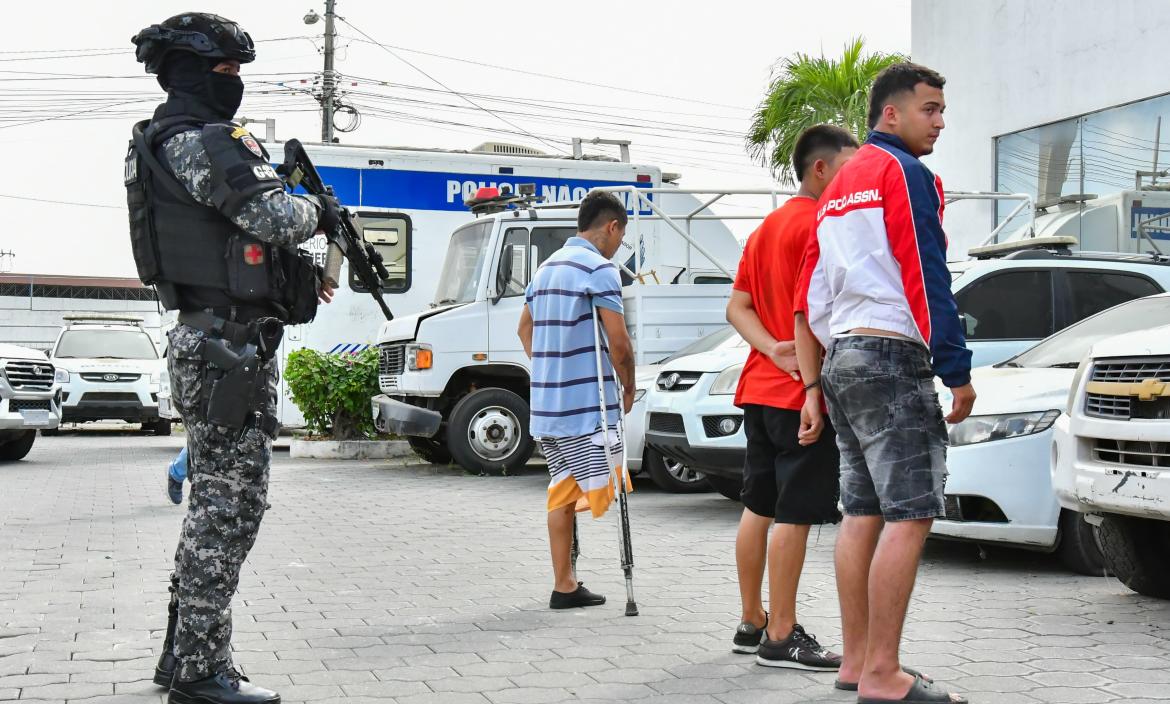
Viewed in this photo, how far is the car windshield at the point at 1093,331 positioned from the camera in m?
7.12

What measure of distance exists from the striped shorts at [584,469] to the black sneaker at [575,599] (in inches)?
14.9

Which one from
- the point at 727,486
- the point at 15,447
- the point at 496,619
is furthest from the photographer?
the point at 15,447

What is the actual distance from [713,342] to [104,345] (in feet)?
44.6

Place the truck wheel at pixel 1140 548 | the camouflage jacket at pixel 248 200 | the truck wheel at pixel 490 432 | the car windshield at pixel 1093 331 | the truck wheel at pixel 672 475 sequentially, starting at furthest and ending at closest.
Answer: the truck wheel at pixel 490 432
the truck wheel at pixel 672 475
the car windshield at pixel 1093 331
the truck wheel at pixel 1140 548
the camouflage jacket at pixel 248 200

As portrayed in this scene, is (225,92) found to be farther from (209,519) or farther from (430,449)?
(430,449)

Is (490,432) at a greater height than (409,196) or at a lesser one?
lesser

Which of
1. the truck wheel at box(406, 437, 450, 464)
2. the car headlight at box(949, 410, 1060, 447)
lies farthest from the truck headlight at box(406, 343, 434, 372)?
the car headlight at box(949, 410, 1060, 447)

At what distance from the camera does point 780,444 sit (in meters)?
4.89

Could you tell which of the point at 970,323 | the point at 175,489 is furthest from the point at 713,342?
the point at 175,489

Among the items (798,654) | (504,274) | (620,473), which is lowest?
(798,654)

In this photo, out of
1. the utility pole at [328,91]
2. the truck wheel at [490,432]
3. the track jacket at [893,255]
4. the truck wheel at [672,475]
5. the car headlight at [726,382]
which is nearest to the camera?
the track jacket at [893,255]

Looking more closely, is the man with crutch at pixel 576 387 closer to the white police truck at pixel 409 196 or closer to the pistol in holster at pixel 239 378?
the pistol in holster at pixel 239 378

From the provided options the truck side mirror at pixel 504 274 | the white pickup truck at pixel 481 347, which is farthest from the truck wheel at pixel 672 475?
the truck side mirror at pixel 504 274

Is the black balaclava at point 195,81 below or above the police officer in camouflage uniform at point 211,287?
above
